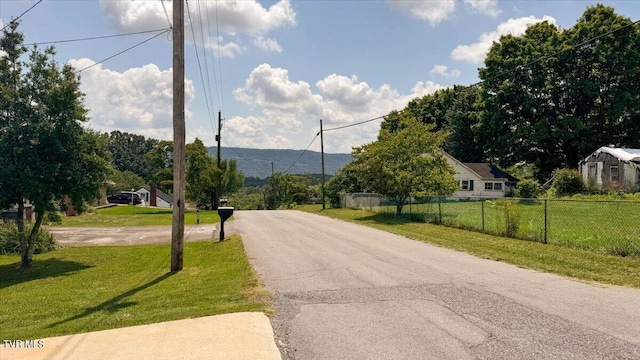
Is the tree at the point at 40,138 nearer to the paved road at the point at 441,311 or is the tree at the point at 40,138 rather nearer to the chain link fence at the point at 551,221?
the paved road at the point at 441,311

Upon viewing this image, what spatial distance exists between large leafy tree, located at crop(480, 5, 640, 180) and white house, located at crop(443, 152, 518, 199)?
369cm

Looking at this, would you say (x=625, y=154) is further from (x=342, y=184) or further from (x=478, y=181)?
(x=342, y=184)

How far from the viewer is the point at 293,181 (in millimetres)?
61344

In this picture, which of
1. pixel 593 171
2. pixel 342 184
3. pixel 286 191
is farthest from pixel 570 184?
pixel 286 191

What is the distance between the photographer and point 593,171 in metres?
35.4

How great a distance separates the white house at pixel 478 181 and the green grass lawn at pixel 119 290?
35.3 metres

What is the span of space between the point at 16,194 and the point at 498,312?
43.1 feet

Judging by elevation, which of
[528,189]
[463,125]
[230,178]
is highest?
[463,125]

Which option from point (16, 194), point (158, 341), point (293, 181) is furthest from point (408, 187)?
point (293, 181)

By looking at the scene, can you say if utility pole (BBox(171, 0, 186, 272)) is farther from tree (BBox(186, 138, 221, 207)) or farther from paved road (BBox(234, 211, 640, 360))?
tree (BBox(186, 138, 221, 207))

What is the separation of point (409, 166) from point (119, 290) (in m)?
18.1

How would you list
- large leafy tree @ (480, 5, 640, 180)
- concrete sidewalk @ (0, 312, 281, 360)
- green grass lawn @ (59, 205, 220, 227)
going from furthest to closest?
1. large leafy tree @ (480, 5, 640, 180)
2. green grass lawn @ (59, 205, 220, 227)
3. concrete sidewalk @ (0, 312, 281, 360)

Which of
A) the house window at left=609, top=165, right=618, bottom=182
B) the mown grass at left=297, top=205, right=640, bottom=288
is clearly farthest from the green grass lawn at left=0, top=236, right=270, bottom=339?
the house window at left=609, top=165, right=618, bottom=182

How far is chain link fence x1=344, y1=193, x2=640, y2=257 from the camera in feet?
39.3
